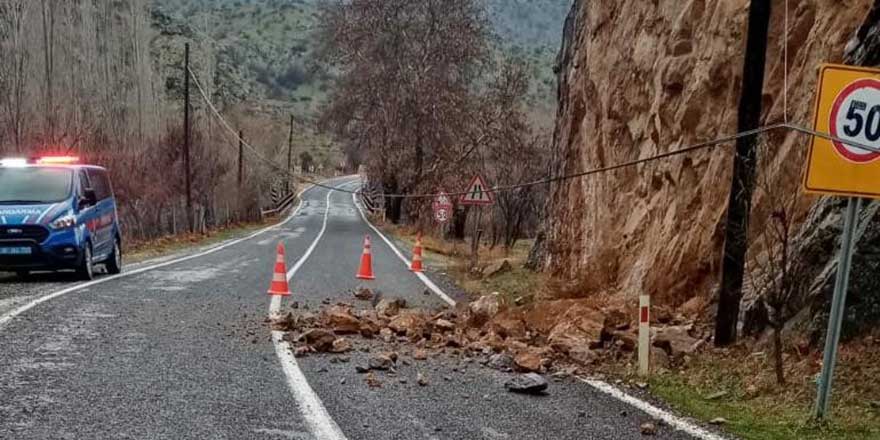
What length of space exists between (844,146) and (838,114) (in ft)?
0.78

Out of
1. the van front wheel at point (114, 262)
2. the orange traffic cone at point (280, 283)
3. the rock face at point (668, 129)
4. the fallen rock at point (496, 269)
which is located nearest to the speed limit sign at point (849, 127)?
the rock face at point (668, 129)

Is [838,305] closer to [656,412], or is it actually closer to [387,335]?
[656,412]

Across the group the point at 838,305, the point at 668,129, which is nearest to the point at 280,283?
the point at 668,129

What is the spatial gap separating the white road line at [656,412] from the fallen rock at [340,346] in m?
2.50

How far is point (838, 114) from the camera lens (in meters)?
5.48

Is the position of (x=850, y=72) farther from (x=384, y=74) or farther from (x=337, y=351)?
(x=384, y=74)

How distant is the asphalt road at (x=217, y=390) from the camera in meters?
5.29

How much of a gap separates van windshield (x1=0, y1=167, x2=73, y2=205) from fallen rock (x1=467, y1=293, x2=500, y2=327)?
7590 millimetres

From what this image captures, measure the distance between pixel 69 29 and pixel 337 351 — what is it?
29962mm

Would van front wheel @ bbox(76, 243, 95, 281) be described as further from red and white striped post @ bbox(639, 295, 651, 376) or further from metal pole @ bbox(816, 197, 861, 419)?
metal pole @ bbox(816, 197, 861, 419)

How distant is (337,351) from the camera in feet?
26.5

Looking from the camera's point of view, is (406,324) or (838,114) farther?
(406,324)

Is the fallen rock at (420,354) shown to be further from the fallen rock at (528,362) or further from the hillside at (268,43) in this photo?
the hillside at (268,43)

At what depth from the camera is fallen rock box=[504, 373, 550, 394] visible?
21.6ft
